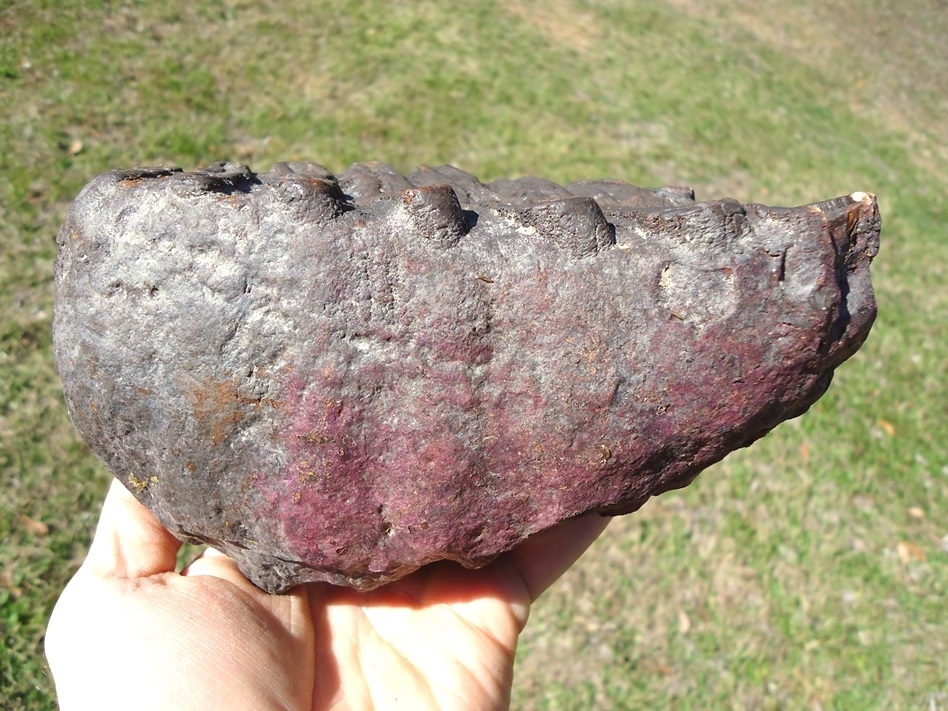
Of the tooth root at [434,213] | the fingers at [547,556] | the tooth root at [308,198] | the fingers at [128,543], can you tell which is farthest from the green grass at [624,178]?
the tooth root at [434,213]

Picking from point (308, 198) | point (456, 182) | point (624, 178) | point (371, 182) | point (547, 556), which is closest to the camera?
A: point (308, 198)

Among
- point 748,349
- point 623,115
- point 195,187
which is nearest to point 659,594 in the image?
point 748,349

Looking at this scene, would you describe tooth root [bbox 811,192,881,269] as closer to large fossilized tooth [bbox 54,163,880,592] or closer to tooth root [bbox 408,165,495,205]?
large fossilized tooth [bbox 54,163,880,592]

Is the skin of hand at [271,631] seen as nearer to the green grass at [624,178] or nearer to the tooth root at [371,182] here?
the tooth root at [371,182]

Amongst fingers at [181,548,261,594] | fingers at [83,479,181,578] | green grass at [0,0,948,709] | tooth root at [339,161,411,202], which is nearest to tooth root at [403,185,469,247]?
tooth root at [339,161,411,202]

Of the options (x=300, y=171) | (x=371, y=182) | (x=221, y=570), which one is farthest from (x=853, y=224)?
(x=221, y=570)

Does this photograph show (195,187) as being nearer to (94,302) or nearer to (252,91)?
(94,302)

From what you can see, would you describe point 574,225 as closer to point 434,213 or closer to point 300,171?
point 434,213
